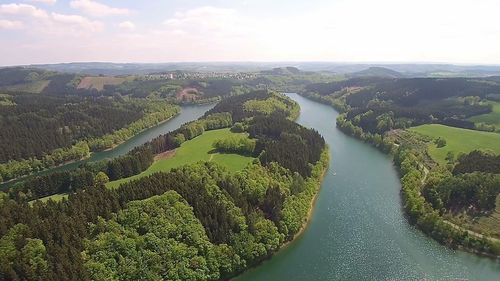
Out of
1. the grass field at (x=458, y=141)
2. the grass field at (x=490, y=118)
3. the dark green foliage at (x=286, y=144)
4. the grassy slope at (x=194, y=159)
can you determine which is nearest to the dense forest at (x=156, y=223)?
the dark green foliage at (x=286, y=144)

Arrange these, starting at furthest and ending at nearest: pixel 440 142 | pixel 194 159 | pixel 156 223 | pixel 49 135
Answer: pixel 49 135 < pixel 440 142 < pixel 194 159 < pixel 156 223

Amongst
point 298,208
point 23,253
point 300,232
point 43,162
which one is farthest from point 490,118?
point 23,253

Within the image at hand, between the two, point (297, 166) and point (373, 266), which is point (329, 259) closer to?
point (373, 266)

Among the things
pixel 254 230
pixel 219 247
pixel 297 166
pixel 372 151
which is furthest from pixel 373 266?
pixel 372 151

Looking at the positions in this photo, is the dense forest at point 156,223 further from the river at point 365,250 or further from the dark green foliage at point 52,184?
the river at point 365,250

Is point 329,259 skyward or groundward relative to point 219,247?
groundward

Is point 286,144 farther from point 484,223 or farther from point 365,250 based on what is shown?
point 484,223
